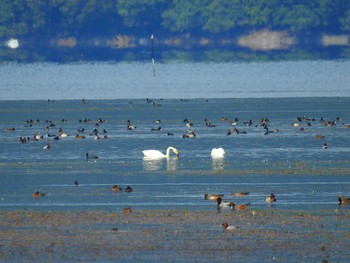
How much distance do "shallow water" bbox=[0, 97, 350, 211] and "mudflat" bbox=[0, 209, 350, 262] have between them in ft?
3.37

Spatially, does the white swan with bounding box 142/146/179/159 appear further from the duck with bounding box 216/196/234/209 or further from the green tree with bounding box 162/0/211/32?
the green tree with bounding box 162/0/211/32

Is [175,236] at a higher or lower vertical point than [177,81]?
lower

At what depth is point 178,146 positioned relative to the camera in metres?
36.2

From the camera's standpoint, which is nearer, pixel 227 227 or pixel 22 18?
pixel 227 227

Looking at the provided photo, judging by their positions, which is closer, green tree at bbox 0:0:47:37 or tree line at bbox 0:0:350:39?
tree line at bbox 0:0:350:39

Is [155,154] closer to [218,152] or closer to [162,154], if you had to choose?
[162,154]

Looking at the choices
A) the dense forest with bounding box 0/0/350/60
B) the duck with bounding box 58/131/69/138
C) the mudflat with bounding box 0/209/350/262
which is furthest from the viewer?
the dense forest with bounding box 0/0/350/60

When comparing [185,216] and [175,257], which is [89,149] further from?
[175,257]

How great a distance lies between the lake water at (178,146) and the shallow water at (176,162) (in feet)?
0.09

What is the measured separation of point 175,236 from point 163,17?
366 ft

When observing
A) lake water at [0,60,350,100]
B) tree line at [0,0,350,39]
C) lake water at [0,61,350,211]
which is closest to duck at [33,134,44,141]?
lake water at [0,61,350,211]

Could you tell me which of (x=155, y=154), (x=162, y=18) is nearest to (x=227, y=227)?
(x=155, y=154)

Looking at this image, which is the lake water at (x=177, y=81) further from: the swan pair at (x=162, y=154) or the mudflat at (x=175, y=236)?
the mudflat at (x=175, y=236)

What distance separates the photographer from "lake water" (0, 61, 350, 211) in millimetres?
25766
